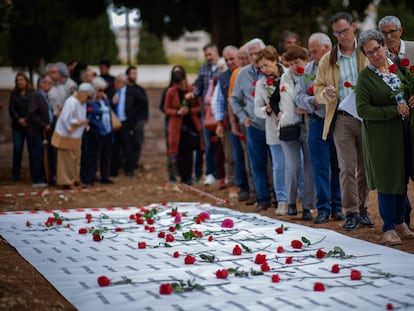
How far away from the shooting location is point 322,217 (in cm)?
1088

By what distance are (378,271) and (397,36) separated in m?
3.01

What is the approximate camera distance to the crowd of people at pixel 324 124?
878cm

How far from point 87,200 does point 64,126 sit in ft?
6.50

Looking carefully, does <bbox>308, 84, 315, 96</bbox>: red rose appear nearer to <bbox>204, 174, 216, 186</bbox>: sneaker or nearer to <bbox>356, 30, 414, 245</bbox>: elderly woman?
<bbox>356, 30, 414, 245</bbox>: elderly woman

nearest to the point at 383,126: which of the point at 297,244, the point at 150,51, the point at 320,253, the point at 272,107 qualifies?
the point at 297,244

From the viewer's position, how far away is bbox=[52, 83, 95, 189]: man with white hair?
637 inches

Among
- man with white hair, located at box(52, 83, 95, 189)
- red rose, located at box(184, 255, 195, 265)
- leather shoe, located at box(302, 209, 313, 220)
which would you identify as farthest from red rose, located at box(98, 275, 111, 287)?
man with white hair, located at box(52, 83, 95, 189)

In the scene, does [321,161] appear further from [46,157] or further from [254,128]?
[46,157]

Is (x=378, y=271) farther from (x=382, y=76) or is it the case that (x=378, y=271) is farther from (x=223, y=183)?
(x=223, y=183)

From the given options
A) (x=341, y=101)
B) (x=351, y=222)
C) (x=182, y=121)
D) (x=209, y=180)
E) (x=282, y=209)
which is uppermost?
(x=341, y=101)

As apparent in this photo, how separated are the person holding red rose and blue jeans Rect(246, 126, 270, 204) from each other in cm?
153

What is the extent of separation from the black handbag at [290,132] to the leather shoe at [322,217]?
923 millimetres

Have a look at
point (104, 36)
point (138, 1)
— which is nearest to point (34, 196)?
point (138, 1)

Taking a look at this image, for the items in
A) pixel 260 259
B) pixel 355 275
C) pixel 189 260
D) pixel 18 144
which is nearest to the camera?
pixel 355 275
